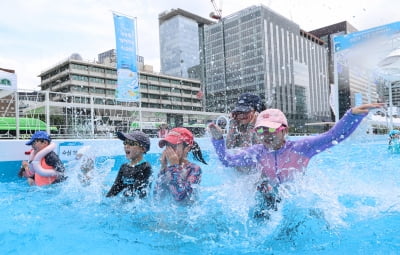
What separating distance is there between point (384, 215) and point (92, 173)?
431cm

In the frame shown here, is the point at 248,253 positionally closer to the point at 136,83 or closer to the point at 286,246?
the point at 286,246

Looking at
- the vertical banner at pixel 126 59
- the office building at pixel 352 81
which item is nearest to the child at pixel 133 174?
the vertical banner at pixel 126 59

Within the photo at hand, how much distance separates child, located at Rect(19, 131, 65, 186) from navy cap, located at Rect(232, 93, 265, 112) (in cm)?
350

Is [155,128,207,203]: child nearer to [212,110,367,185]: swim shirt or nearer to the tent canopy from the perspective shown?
[212,110,367,185]: swim shirt

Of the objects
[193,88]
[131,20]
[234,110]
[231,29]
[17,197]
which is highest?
[231,29]

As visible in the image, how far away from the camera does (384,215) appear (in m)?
3.27

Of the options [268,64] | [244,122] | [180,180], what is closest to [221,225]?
[180,180]

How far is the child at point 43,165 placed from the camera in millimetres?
5547

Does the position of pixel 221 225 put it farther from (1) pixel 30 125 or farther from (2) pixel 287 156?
(1) pixel 30 125

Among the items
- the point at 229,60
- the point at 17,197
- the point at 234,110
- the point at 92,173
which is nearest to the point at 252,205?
the point at 234,110

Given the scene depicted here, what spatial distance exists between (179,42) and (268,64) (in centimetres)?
3426

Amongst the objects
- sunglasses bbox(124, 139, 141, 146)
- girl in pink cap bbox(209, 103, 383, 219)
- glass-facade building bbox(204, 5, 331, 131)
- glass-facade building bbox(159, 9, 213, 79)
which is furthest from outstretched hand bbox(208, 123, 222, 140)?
glass-facade building bbox(159, 9, 213, 79)

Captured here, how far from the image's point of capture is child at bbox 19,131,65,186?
5.55 m

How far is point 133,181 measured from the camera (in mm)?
3686
